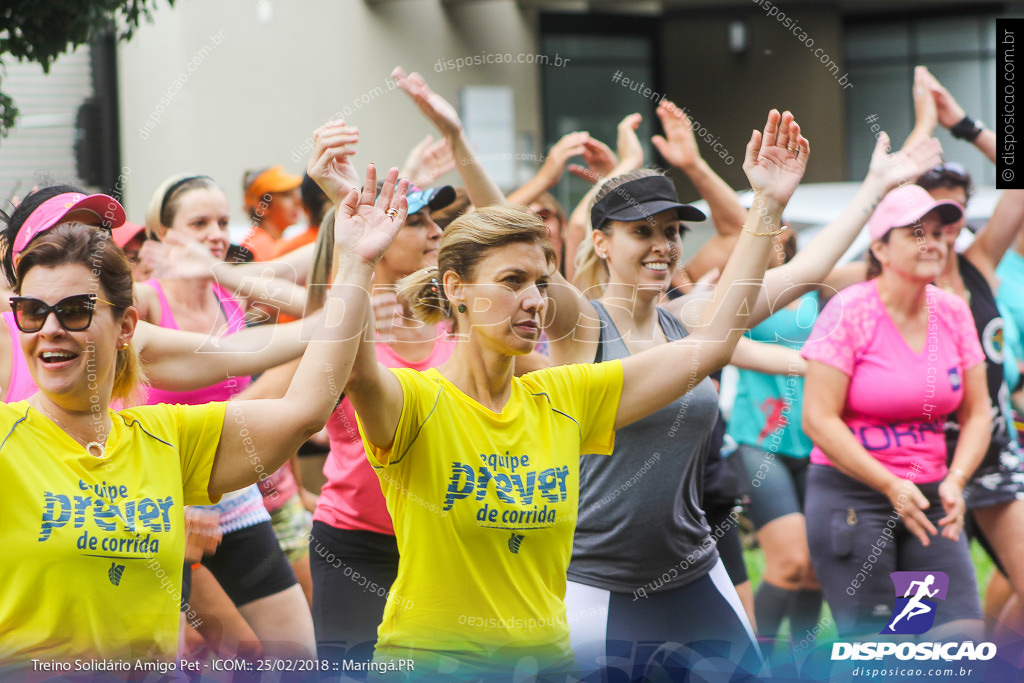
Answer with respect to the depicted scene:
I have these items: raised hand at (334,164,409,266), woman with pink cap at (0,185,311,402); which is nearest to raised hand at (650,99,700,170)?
woman with pink cap at (0,185,311,402)

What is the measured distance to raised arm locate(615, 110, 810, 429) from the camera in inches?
110

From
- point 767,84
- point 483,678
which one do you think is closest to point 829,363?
point 483,678

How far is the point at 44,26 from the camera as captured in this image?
3820mm

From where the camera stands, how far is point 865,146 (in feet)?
58.7

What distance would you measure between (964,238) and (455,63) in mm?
6294

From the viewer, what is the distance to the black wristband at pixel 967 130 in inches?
177

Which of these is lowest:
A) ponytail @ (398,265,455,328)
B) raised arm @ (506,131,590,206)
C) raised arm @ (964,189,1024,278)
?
ponytail @ (398,265,455,328)

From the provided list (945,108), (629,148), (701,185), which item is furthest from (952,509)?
(629,148)

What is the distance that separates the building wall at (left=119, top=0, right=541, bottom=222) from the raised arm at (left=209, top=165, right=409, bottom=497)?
22.7 ft

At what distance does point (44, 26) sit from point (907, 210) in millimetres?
3132

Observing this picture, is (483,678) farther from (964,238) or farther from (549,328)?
(964,238)

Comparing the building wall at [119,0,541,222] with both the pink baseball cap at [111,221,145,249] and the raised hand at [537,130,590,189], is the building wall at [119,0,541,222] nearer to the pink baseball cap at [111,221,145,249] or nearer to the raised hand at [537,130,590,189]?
the pink baseball cap at [111,221,145,249]

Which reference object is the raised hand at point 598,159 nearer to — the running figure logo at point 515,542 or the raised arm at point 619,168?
the raised arm at point 619,168

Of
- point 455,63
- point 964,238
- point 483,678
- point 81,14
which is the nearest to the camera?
point 483,678
